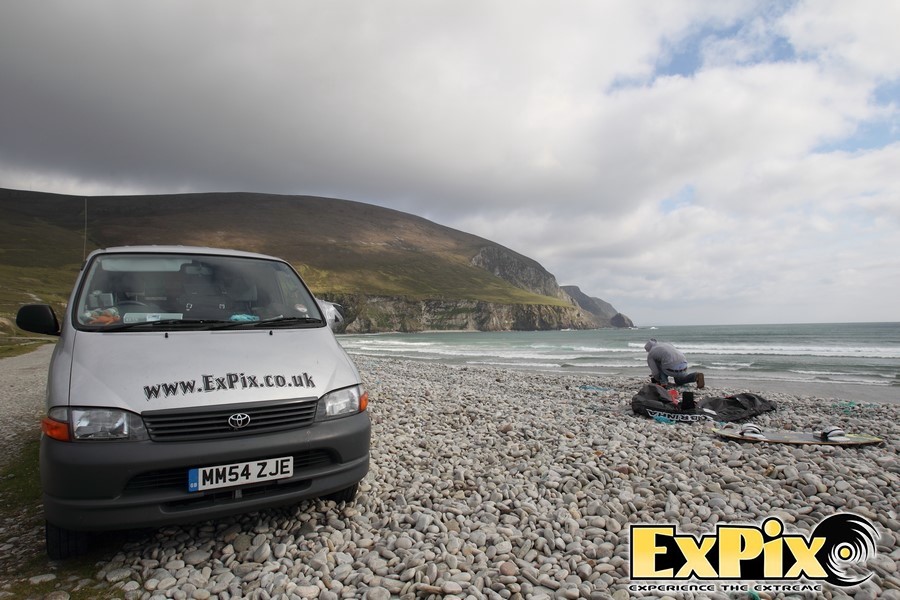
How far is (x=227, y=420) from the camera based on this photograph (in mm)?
3287

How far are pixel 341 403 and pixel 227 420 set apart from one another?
0.90 meters

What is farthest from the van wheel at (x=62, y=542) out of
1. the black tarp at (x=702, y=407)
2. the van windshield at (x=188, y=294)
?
the black tarp at (x=702, y=407)

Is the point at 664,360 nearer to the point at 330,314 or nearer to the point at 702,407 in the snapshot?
the point at 702,407

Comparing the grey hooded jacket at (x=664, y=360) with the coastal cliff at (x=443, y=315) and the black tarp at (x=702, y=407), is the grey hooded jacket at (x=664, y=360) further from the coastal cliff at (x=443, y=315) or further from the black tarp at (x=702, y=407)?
the coastal cliff at (x=443, y=315)

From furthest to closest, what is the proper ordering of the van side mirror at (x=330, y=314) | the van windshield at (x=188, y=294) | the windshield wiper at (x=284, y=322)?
the van side mirror at (x=330, y=314) < the windshield wiper at (x=284, y=322) < the van windshield at (x=188, y=294)

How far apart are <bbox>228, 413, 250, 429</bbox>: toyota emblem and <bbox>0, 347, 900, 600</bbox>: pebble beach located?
3.49ft

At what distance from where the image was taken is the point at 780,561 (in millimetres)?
3350

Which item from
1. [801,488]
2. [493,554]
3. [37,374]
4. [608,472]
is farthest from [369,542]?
[37,374]

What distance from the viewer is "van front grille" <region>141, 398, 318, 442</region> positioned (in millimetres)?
3143

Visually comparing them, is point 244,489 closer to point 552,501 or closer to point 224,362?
point 224,362

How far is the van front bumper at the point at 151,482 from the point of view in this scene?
9.66 feet

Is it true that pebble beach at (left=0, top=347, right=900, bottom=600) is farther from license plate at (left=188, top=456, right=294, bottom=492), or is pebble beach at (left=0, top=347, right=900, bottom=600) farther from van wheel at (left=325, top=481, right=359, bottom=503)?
license plate at (left=188, top=456, right=294, bottom=492)

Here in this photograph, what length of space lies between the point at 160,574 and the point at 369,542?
151 centimetres

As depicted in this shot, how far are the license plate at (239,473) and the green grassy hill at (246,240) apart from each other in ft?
391
